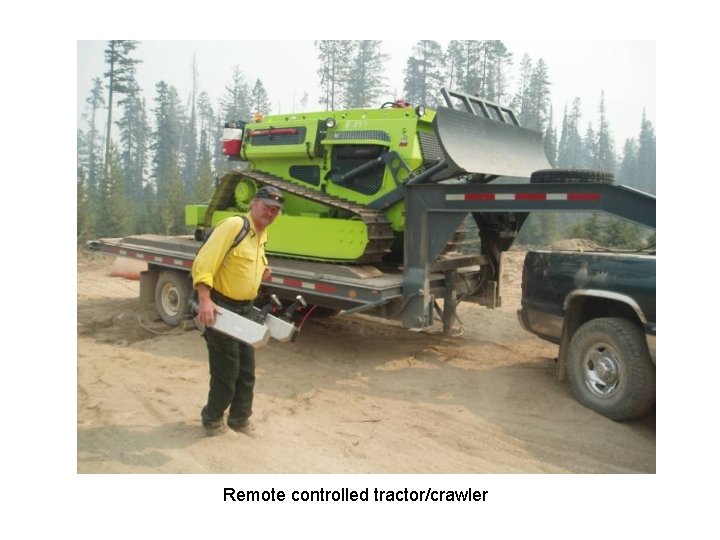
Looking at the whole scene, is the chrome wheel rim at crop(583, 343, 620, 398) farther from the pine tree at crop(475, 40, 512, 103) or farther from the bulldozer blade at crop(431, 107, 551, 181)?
the pine tree at crop(475, 40, 512, 103)

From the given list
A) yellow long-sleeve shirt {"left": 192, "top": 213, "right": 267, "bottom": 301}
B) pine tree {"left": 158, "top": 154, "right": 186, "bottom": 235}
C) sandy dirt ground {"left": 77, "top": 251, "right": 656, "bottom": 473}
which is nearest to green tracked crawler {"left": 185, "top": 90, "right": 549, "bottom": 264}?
sandy dirt ground {"left": 77, "top": 251, "right": 656, "bottom": 473}

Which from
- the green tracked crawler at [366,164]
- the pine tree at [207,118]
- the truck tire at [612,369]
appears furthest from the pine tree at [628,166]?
the truck tire at [612,369]

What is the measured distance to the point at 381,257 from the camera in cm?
735

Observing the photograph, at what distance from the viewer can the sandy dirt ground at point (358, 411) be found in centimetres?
455

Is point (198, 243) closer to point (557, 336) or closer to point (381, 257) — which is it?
point (381, 257)

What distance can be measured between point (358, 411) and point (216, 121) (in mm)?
45088

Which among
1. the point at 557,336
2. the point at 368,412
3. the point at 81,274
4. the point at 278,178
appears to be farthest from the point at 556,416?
the point at 81,274

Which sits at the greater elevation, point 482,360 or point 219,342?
point 219,342

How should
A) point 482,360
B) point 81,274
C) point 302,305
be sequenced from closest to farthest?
point 302,305
point 482,360
point 81,274

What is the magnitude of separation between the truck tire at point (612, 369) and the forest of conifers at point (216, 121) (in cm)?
322

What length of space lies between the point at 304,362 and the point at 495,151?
3374mm

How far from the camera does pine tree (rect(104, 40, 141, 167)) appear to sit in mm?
6758
